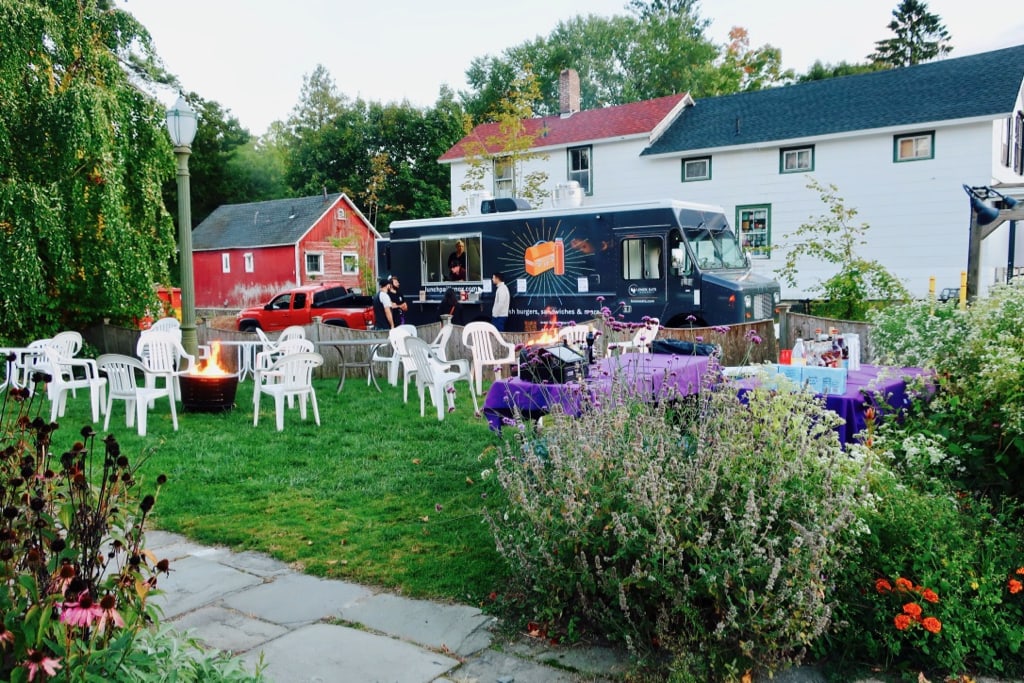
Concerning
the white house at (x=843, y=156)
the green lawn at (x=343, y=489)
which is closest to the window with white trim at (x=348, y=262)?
the white house at (x=843, y=156)

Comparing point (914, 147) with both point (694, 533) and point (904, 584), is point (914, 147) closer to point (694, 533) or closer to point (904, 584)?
point (904, 584)

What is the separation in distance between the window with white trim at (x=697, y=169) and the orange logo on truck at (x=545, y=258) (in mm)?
10076

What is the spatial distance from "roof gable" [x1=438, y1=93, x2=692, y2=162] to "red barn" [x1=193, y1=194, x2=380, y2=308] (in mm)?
10001

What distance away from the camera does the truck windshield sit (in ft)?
40.9

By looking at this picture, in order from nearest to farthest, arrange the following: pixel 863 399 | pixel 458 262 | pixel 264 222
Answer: pixel 863 399
pixel 458 262
pixel 264 222

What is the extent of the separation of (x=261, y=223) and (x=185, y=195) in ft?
93.0

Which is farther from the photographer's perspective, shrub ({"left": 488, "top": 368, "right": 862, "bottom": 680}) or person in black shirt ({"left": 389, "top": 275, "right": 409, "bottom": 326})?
person in black shirt ({"left": 389, "top": 275, "right": 409, "bottom": 326})

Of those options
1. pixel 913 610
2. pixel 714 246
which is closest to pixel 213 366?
pixel 714 246

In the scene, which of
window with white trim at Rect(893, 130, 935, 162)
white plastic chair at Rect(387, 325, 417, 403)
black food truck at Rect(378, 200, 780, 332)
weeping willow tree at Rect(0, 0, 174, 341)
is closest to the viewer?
white plastic chair at Rect(387, 325, 417, 403)

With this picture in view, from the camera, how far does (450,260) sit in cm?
1514

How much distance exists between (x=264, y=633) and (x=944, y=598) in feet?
9.36

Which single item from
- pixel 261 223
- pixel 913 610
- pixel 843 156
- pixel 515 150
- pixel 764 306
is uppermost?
pixel 515 150

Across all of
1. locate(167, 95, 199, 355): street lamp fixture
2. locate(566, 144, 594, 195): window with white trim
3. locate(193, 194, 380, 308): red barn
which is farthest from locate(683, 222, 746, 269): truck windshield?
locate(193, 194, 380, 308): red barn

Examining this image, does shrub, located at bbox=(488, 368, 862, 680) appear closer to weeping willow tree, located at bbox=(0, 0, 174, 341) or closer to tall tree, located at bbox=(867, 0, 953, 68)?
weeping willow tree, located at bbox=(0, 0, 174, 341)
